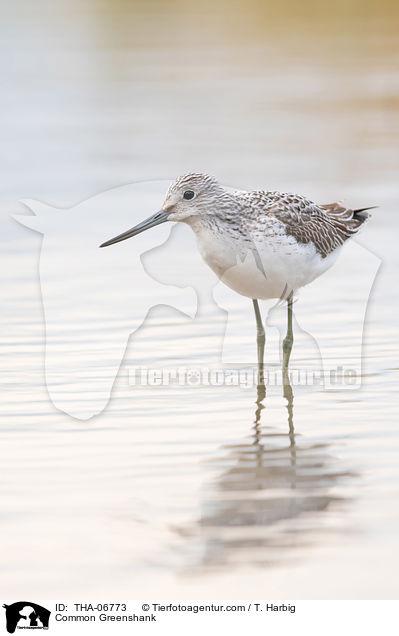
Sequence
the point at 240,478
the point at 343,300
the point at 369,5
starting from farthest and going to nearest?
the point at 369,5 < the point at 343,300 < the point at 240,478

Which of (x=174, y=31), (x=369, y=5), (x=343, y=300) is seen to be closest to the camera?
(x=343, y=300)

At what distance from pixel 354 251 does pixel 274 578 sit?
255 inches

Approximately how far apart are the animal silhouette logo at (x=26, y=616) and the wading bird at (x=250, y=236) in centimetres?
350

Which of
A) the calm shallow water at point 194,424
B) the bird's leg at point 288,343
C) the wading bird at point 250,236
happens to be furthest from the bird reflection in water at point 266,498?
the wading bird at point 250,236

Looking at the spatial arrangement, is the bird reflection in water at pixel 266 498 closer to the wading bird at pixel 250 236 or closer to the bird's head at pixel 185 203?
the wading bird at pixel 250 236

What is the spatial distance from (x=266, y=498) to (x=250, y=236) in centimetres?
245

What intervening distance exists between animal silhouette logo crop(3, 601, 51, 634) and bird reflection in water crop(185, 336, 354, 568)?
740mm

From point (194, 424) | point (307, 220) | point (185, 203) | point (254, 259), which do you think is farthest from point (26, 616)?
point (307, 220)

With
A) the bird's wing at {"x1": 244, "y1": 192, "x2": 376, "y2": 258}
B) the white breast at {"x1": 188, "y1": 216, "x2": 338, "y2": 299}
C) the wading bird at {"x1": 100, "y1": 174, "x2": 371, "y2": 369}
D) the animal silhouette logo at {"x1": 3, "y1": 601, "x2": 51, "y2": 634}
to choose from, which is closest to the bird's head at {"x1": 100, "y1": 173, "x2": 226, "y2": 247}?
the wading bird at {"x1": 100, "y1": 174, "x2": 371, "y2": 369}

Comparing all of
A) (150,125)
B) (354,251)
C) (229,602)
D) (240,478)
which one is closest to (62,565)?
(229,602)

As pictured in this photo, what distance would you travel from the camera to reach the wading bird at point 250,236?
827 cm

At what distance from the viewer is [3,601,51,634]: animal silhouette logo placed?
16.6 feet

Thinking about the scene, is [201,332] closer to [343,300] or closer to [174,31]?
[343,300]

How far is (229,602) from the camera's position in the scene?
5164 mm
